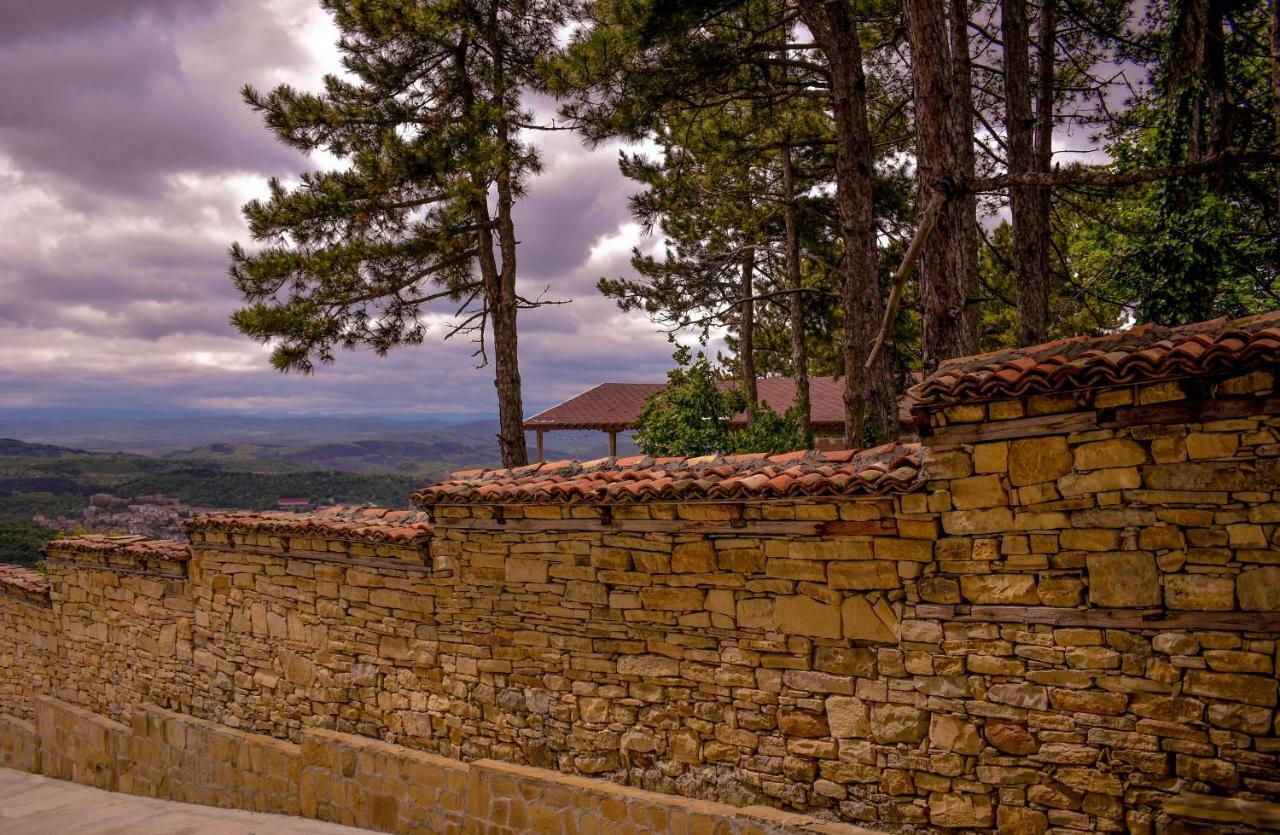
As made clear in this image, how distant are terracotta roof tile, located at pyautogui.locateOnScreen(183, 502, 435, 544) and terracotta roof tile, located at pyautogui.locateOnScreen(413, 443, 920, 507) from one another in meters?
0.36

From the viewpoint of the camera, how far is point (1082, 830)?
3.97 m

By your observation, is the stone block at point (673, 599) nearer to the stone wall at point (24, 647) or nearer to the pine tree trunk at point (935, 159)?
the pine tree trunk at point (935, 159)

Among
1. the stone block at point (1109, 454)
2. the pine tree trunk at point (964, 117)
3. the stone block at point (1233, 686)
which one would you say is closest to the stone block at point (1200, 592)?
the stone block at point (1233, 686)

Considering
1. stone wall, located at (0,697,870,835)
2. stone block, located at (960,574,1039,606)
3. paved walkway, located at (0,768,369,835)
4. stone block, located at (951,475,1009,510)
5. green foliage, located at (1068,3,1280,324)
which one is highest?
green foliage, located at (1068,3,1280,324)

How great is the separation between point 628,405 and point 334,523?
18.6m

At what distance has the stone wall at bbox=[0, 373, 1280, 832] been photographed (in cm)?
370

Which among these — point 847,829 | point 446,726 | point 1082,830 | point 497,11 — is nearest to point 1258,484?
point 1082,830

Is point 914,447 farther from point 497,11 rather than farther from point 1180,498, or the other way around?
point 497,11

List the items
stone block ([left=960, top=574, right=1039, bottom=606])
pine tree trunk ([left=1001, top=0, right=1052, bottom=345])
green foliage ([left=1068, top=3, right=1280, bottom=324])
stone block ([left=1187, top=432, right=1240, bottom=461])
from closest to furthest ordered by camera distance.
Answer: stone block ([left=1187, top=432, right=1240, bottom=461]) < stone block ([left=960, top=574, right=1039, bottom=606]) < green foliage ([left=1068, top=3, right=1280, bottom=324]) < pine tree trunk ([left=1001, top=0, right=1052, bottom=345])

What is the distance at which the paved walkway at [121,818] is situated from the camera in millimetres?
6887

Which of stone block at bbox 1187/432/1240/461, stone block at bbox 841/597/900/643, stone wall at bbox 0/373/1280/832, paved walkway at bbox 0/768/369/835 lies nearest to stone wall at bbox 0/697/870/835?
stone wall at bbox 0/373/1280/832

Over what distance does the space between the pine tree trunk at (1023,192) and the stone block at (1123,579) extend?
708 cm

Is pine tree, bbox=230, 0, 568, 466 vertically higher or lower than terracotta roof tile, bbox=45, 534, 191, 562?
higher

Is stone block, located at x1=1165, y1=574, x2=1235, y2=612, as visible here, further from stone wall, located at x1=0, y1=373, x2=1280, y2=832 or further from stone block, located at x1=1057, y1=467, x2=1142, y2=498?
stone block, located at x1=1057, y1=467, x2=1142, y2=498
